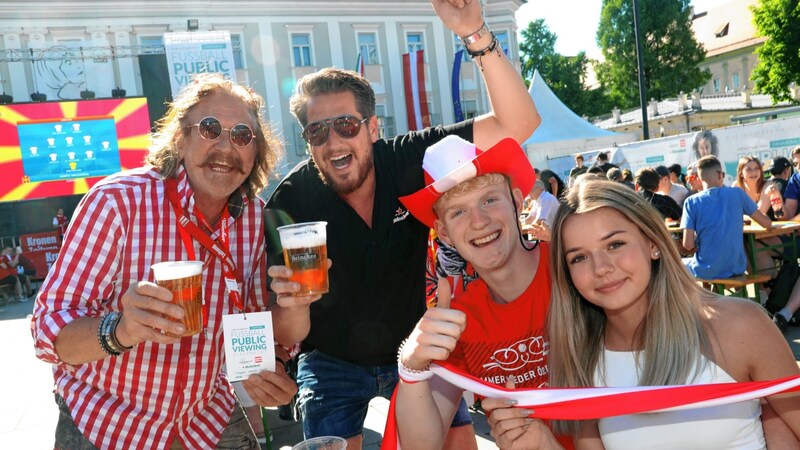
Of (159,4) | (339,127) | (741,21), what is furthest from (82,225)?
(741,21)

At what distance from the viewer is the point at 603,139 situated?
18984 mm

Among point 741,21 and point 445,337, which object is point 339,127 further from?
point 741,21

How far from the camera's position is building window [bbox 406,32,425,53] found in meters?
31.4

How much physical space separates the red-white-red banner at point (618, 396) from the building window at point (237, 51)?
28.5 metres

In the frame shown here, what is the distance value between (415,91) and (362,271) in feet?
85.5

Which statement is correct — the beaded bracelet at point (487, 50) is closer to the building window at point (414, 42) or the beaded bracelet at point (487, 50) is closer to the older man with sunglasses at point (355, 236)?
the older man with sunglasses at point (355, 236)

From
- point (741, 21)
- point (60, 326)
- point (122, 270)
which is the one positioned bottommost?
point (60, 326)

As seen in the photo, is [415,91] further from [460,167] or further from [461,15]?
[460,167]

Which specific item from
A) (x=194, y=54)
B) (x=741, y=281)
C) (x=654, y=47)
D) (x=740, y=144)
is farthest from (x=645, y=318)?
(x=654, y=47)

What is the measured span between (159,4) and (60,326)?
95.6 feet

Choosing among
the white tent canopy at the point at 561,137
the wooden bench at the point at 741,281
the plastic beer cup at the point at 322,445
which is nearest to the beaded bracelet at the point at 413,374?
the plastic beer cup at the point at 322,445

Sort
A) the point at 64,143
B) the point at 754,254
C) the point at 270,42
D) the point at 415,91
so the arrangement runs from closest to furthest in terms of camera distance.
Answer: the point at 754,254, the point at 64,143, the point at 415,91, the point at 270,42

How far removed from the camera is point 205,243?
7.95 feet

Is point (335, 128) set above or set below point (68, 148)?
below
